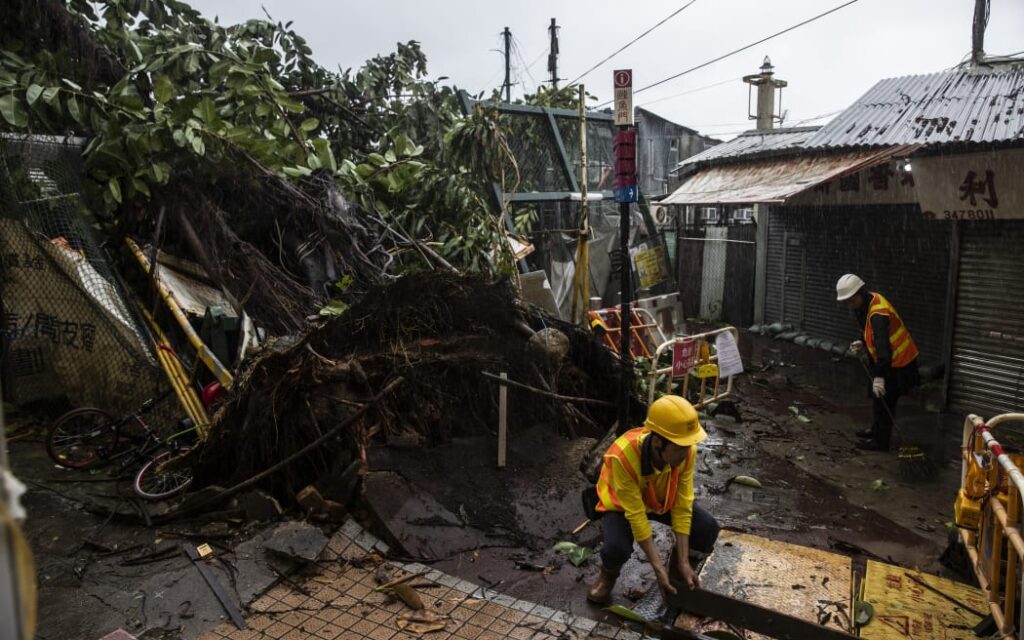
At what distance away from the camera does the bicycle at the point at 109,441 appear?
6.07 meters

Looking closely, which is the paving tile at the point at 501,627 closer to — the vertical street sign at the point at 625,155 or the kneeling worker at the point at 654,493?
the kneeling worker at the point at 654,493

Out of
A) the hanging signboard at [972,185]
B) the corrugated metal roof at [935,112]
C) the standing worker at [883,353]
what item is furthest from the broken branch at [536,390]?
the hanging signboard at [972,185]

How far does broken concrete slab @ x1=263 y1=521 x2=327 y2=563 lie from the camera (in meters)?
4.61

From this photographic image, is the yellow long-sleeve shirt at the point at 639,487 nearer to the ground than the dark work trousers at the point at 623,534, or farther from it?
farther from it

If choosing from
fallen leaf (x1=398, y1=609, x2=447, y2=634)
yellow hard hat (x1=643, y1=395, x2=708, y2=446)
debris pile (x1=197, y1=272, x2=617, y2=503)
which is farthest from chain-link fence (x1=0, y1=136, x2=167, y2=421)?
yellow hard hat (x1=643, y1=395, x2=708, y2=446)

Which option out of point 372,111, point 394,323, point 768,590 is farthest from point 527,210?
point 768,590

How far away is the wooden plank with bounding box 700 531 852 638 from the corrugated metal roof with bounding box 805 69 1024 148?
15.4 ft

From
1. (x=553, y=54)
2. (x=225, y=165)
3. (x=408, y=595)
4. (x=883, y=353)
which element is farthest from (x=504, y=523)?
(x=553, y=54)

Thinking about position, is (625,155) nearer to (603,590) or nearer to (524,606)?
(603,590)

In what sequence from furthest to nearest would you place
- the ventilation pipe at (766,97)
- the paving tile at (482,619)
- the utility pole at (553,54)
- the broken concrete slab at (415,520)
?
the utility pole at (553,54) < the ventilation pipe at (766,97) < the broken concrete slab at (415,520) < the paving tile at (482,619)

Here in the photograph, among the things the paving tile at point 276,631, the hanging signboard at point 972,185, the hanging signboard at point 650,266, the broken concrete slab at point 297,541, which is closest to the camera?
the paving tile at point 276,631

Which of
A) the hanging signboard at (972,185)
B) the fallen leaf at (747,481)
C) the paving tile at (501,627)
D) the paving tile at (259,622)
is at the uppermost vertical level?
the hanging signboard at (972,185)

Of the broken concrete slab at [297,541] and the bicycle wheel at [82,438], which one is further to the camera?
the bicycle wheel at [82,438]

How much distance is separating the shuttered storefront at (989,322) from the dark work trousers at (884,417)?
181 cm
